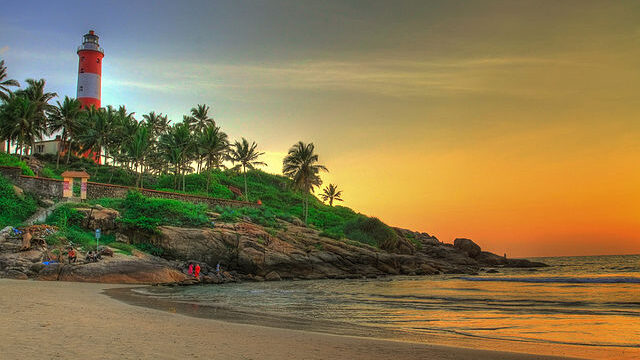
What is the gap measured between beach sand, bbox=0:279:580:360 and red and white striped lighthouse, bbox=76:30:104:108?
7241cm

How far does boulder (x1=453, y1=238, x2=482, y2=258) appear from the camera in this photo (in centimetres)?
7388

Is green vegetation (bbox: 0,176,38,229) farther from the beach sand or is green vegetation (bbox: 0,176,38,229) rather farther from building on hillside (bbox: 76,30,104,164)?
building on hillside (bbox: 76,30,104,164)

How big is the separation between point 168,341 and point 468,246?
7226 cm

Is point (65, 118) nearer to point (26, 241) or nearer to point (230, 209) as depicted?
point (230, 209)

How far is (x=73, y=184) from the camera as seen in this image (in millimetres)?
38438

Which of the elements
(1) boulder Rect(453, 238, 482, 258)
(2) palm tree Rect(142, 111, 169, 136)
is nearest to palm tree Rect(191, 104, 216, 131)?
(2) palm tree Rect(142, 111, 169, 136)

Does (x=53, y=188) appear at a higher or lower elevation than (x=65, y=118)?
lower

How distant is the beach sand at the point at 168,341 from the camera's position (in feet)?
22.7

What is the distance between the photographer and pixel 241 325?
10.9m

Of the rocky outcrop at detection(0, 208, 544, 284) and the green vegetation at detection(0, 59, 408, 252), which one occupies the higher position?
the green vegetation at detection(0, 59, 408, 252)

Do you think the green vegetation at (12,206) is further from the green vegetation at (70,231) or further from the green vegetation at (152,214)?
the green vegetation at (152,214)

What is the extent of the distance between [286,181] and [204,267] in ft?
184

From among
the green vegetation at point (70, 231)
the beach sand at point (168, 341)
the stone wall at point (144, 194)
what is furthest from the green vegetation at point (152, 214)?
the beach sand at point (168, 341)

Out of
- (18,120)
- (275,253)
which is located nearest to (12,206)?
(275,253)
